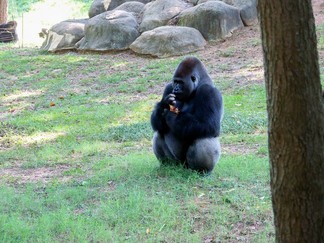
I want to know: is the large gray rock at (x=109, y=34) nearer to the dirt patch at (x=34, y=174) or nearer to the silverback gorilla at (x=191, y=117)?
the dirt patch at (x=34, y=174)

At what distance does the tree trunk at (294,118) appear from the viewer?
277 cm

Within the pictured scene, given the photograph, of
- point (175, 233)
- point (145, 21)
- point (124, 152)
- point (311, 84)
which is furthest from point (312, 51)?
point (145, 21)

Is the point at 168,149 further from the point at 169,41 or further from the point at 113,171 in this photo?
the point at 169,41

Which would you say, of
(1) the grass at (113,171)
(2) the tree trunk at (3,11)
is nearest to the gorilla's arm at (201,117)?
(1) the grass at (113,171)

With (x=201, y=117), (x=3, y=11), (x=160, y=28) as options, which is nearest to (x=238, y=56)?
(x=160, y=28)

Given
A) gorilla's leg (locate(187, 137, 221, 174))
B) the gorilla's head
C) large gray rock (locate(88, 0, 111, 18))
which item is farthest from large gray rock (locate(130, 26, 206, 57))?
gorilla's leg (locate(187, 137, 221, 174))

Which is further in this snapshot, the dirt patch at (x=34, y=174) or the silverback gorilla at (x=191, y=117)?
the dirt patch at (x=34, y=174)

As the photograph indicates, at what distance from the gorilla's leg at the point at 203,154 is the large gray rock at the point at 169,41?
916 centimetres

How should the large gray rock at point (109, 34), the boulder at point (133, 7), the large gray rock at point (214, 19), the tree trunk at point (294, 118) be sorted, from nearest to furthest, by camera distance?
the tree trunk at point (294, 118) → the large gray rock at point (214, 19) → the large gray rock at point (109, 34) → the boulder at point (133, 7)

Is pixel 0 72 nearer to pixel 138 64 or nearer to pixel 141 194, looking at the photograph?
pixel 138 64

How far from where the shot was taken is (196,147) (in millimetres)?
6434

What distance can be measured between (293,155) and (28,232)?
108 inches

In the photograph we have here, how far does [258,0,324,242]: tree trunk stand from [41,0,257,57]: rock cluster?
41.7 feet

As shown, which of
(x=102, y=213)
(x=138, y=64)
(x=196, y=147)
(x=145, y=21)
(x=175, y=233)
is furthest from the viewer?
(x=145, y=21)
